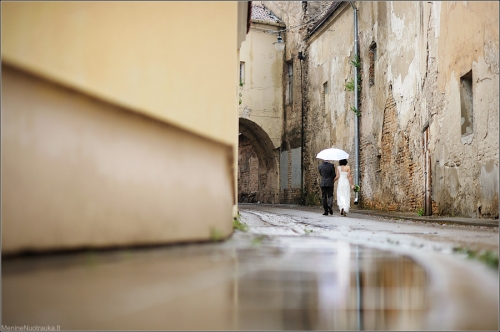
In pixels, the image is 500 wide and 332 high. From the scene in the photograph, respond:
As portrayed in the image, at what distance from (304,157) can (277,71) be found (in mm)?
4214

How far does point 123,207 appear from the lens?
126 inches

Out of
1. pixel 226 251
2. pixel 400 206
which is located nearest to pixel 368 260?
pixel 226 251

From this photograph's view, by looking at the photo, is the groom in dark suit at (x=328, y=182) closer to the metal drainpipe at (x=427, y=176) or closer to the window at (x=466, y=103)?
the metal drainpipe at (x=427, y=176)

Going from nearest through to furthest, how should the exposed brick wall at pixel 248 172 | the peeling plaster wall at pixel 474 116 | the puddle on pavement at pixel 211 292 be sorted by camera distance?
the puddle on pavement at pixel 211 292 → the peeling plaster wall at pixel 474 116 → the exposed brick wall at pixel 248 172

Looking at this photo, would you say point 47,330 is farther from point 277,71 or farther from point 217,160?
point 277,71

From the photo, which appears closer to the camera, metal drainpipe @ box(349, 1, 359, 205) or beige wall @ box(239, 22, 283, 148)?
metal drainpipe @ box(349, 1, 359, 205)

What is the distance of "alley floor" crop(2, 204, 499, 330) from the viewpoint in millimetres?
1658

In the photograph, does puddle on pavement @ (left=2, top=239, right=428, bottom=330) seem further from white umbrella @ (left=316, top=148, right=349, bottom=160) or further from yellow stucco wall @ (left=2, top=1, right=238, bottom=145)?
white umbrella @ (left=316, top=148, right=349, bottom=160)

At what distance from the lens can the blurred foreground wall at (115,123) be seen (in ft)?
9.40

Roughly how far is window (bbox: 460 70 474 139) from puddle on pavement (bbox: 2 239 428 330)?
25.7ft

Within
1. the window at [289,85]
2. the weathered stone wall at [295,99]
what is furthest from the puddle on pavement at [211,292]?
the window at [289,85]

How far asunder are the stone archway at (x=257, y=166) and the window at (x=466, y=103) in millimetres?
13414

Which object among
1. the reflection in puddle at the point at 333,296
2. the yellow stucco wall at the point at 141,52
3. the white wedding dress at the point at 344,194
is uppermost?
A: the yellow stucco wall at the point at 141,52

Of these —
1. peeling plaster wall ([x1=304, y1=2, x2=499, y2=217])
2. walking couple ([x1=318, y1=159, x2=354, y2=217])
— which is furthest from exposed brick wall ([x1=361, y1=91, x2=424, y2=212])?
walking couple ([x1=318, y1=159, x2=354, y2=217])
